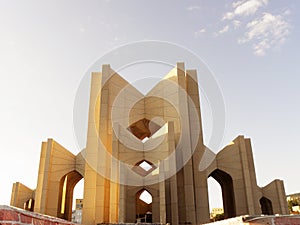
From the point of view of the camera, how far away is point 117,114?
2142 cm

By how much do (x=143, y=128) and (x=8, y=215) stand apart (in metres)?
23.4

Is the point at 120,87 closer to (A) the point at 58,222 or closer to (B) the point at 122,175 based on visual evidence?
(B) the point at 122,175

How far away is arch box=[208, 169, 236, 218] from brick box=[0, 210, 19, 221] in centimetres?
2029

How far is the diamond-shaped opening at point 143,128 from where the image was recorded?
23562 millimetres

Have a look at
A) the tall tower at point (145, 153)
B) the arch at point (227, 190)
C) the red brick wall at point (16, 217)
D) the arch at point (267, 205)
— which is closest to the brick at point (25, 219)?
the red brick wall at point (16, 217)

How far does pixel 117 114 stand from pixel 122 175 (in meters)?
5.62

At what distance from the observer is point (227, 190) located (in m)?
22.2

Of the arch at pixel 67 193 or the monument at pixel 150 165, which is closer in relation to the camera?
the monument at pixel 150 165

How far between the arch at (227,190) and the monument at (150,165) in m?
0.07

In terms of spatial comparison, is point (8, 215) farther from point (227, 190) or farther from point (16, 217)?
point (227, 190)

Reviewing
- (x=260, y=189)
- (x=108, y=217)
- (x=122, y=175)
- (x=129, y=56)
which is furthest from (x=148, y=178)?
(x=260, y=189)

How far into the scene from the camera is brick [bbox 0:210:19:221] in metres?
1.36

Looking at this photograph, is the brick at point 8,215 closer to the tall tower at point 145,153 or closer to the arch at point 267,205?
the tall tower at point 145,153

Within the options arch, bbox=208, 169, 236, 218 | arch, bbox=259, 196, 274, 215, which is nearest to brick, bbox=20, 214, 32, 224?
arch, bbox=208, 169, 236, 218
